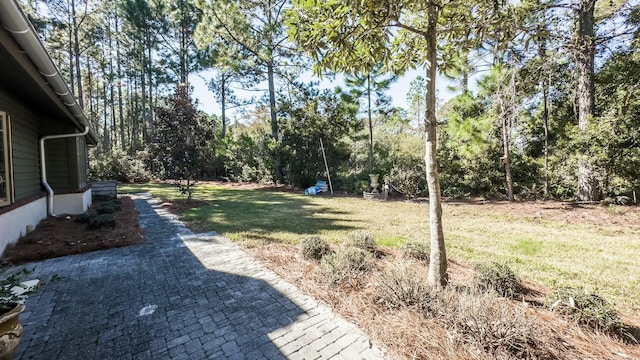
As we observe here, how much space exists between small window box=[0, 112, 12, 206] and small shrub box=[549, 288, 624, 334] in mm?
7196

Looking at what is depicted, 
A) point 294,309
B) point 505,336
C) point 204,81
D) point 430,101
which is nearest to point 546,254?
point 505,336

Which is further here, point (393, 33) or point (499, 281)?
point (393, 33)

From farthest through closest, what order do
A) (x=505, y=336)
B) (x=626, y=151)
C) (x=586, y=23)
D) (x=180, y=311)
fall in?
(x=586, y=23), (x=626, y=151), (x=180, y=311), (x=505, y=336)

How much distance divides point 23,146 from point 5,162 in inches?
44.5

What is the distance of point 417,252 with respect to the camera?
3.63 metres

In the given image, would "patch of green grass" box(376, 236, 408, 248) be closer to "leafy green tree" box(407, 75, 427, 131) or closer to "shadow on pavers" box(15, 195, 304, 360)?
"shadow on pavers" box(15, 195, 304, 360)

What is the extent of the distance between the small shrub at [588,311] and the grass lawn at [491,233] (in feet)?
2.49

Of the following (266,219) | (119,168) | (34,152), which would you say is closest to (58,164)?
(34,152)

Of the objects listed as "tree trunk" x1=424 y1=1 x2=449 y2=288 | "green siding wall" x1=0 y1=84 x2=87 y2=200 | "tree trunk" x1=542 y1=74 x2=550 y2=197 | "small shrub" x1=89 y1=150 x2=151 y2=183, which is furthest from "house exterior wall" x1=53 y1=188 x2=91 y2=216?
"tree trunk" x1=542 y1=74 x2=550 y2=197

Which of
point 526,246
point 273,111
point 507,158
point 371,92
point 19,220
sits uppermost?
point 273,111

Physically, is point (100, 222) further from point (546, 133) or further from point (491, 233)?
point (546, 133)

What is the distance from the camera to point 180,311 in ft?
8.23

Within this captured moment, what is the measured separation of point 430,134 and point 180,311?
2970 millimetres

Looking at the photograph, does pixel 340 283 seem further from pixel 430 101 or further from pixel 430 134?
pixel 430 101
